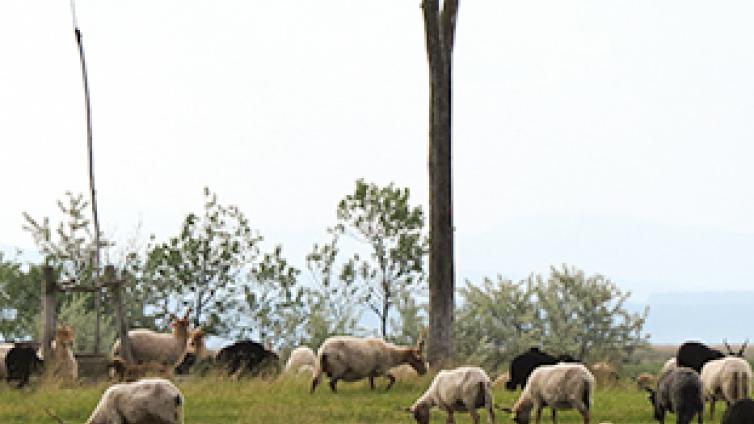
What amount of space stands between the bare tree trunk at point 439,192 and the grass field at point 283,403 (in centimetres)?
448

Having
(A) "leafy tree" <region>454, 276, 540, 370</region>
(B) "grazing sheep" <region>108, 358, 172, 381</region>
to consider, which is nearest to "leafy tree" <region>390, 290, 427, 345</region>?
(A) "leafy tree" <region>454, 276, 540, 370</region>

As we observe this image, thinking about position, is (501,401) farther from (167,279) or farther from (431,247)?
(167,279)

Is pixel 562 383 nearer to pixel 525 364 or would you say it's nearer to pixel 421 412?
pixel 421 412

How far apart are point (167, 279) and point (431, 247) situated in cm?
1772

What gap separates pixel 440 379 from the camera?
55.3 feet

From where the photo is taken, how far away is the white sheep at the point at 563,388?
16484 millimetres

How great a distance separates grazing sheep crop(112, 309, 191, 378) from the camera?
24.8 metres

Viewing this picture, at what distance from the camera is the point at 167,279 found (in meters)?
43.6

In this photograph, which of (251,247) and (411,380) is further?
(251,247)

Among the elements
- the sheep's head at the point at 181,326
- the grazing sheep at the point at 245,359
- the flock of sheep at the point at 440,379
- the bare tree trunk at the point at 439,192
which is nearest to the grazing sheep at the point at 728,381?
the flock of sheep at the point at 440,379

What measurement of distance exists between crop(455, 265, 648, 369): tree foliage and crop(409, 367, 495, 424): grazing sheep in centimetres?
2163

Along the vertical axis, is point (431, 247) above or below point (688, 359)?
above

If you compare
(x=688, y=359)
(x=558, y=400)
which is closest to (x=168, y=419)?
(x=558, y=400)

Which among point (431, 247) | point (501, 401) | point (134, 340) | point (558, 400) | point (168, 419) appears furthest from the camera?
point (431, 247)
